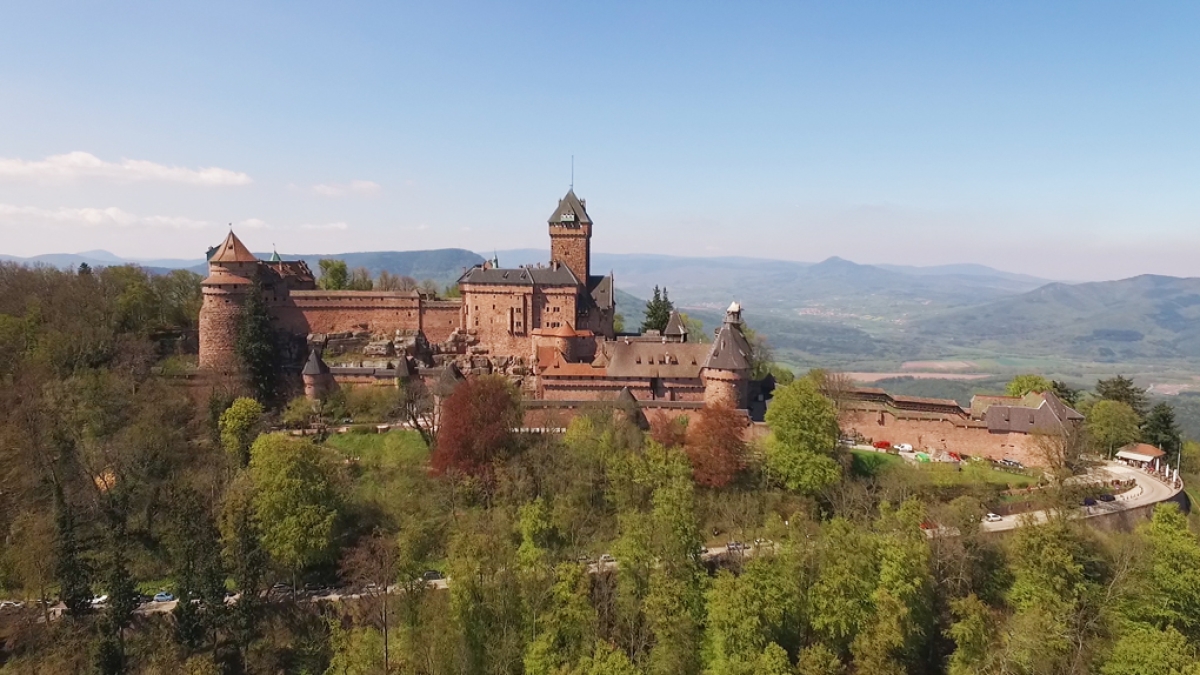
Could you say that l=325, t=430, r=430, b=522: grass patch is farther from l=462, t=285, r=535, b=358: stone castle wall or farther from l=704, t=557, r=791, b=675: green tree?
l=704, t=557, r=791, b=675: green tree

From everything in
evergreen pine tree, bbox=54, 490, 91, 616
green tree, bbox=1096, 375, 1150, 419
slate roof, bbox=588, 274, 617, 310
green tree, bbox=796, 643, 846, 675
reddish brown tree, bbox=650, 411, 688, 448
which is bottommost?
green tree, bbox=796, 643, 846, 675

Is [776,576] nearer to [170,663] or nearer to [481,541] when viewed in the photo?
[481,541]

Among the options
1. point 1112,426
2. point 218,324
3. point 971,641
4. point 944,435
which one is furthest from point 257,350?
point 1112,426

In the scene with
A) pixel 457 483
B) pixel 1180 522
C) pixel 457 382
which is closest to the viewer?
pixel 1180 522

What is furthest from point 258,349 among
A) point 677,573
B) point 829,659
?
point 829,659

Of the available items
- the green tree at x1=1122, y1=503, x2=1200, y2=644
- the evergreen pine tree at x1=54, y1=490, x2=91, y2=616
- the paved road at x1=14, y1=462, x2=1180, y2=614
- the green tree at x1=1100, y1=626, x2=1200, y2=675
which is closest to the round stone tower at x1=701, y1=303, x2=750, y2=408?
the paved road at x1=14, y1=462, x2=1180, y2=614

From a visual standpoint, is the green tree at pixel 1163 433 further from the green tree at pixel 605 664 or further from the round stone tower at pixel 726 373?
the green tree at pixel 605 664

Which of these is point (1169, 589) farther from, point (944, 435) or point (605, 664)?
point (605, 664)
